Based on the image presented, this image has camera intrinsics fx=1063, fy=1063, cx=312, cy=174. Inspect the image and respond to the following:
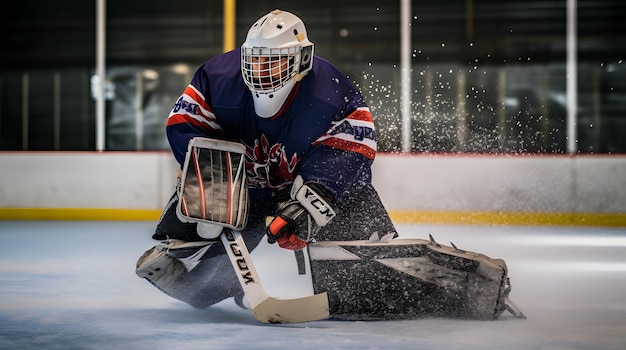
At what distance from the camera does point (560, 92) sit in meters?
9.52

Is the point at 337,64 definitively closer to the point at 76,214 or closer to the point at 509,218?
the point at 509,218

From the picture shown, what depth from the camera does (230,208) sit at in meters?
3.53

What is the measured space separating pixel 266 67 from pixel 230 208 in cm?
50

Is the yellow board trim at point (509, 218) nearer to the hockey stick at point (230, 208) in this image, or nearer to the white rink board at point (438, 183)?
the white rink board at point (438, 183)

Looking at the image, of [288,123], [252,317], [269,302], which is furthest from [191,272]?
[288,123]

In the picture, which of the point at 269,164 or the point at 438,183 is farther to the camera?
the point at 438,183

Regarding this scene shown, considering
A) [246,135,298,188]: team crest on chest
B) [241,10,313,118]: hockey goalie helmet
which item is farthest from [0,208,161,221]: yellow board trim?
[241,10,313,118]: hockey goalie helmet

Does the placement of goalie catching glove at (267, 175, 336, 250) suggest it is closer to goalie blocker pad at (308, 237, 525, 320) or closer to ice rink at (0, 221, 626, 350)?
goalie blocker pad at (308, 237, 525, 320)

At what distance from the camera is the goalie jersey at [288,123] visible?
374cm

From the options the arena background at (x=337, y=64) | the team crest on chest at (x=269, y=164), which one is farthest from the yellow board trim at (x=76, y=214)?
the team crest on chest at (x=269, y=164)

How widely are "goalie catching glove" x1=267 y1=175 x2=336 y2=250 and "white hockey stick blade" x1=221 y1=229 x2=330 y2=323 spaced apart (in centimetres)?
14

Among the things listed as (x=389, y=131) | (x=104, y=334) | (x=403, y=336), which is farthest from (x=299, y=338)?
(x=389, y=131)

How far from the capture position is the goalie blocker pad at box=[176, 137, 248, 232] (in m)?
3.52

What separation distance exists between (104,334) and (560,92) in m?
7.00
